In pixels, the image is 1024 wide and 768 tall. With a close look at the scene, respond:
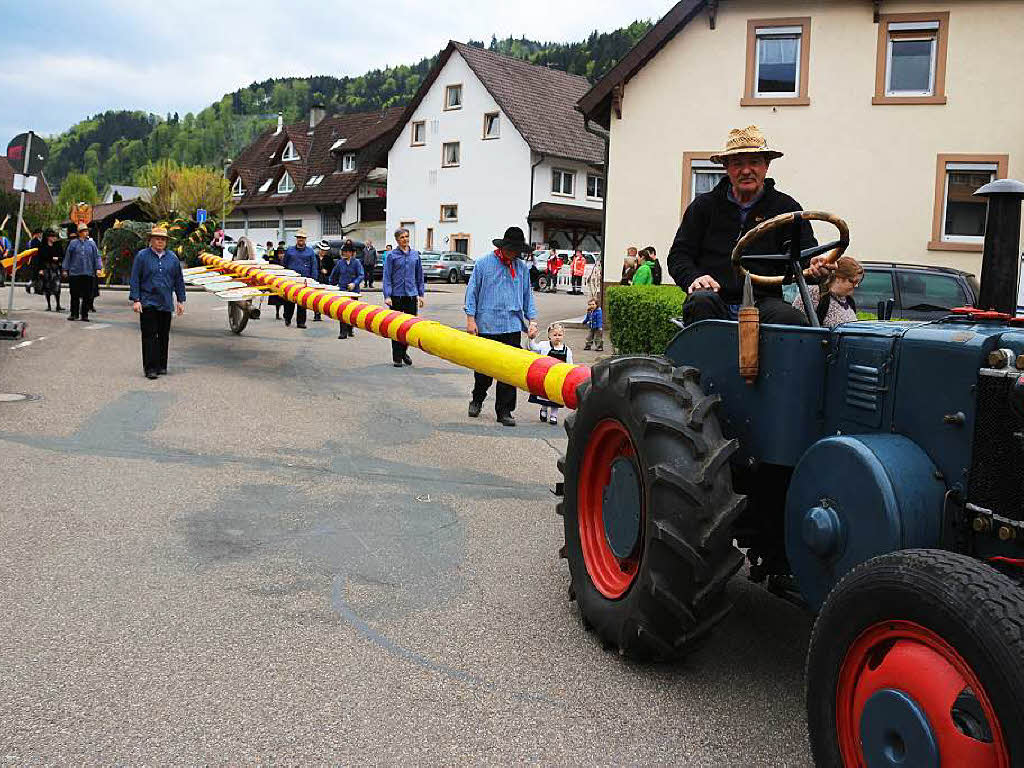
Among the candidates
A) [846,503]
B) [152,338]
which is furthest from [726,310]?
[152,338]

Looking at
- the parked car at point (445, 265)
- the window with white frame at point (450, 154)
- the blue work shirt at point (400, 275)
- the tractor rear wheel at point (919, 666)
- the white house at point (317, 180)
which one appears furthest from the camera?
the white house at point (317, 180)

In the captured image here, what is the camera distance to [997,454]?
3.00 meters

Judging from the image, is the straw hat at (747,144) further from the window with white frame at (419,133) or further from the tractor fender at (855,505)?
the window with white frame at (419,133)

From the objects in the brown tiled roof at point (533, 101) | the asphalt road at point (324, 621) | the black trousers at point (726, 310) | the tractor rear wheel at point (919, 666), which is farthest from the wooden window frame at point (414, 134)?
the tractor rear wheel at point (919, 666)

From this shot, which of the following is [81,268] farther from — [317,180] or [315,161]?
[315,161]

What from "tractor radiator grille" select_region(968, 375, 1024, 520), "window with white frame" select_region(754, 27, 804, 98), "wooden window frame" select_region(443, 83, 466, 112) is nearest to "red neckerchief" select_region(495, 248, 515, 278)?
"tractor radiator grille" select_region(968, 375, 1024, 520)

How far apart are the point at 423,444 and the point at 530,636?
462cm

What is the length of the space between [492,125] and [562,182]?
13.4 feet

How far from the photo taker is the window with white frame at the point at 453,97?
157 feet

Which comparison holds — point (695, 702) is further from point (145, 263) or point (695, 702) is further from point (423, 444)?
point (145, 263)

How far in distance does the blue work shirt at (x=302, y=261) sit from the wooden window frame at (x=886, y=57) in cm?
1120

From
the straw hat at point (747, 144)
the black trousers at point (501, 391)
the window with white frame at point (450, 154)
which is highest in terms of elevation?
the window with white frame at point (450, 154)

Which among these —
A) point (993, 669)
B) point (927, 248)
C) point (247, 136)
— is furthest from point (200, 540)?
point (247, 136)

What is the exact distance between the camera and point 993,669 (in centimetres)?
243
